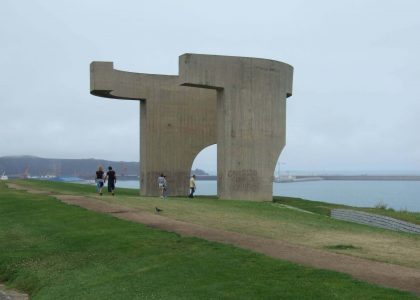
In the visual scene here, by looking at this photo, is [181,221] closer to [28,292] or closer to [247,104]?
[28,292]

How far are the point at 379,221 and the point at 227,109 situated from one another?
10.8 m

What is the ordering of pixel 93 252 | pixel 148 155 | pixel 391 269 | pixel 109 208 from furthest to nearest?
pixel 148 155
pixel 109 208
pixel 93 252
pixel 391 269

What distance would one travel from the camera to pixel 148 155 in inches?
1411

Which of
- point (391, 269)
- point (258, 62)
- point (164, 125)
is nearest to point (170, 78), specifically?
point (164, 125)

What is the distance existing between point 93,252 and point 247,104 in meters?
18.1

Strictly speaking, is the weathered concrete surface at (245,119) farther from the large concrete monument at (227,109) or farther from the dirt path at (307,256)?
the dirt path at (307,256)

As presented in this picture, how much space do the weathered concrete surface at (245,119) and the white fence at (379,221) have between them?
686 cm

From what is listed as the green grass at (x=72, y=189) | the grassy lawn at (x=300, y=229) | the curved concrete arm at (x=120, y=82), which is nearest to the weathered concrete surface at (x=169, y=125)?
the curved concrete arm at (x=120, y=82)

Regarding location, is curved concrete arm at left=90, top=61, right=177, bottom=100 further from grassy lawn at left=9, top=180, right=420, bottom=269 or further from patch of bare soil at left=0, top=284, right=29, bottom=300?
patch of bare soil at left=0, top=284, right=29, bottom=300

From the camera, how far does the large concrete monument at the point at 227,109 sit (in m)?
29.7

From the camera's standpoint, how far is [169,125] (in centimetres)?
3625

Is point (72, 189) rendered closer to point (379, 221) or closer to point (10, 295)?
point (379, 221)

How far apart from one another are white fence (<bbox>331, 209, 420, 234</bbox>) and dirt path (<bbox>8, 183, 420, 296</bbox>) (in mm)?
8650

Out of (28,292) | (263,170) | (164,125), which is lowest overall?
(28,292)
